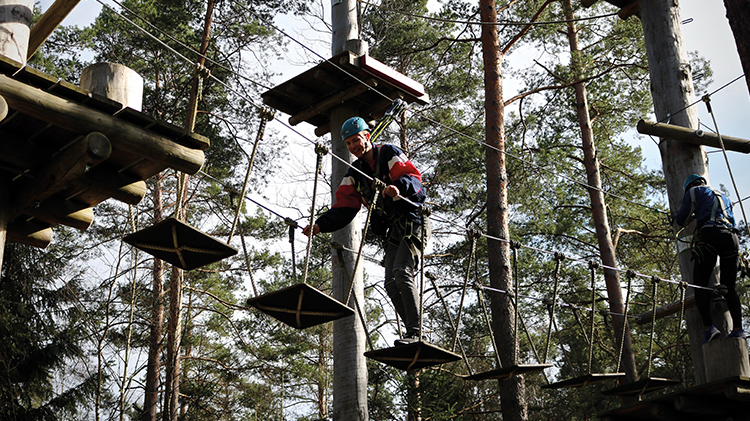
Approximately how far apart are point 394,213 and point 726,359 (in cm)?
250

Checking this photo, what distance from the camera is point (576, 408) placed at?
588 inches

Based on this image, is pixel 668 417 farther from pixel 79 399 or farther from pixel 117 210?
pixel 117 210

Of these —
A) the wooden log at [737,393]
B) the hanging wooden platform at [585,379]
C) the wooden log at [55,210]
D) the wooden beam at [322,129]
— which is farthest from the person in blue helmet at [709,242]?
the wooden log at [55,210]

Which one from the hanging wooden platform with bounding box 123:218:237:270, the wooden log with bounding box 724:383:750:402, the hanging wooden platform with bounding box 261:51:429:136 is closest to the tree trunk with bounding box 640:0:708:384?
the wooden log with bounding box 724:383:750:402

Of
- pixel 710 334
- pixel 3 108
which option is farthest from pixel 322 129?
pixel 710 334

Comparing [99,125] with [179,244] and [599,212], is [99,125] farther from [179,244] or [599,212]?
[599,212]

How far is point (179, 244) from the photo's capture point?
4.13 meters

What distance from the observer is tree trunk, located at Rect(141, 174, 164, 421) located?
1186cm

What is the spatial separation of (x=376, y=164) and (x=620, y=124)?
11.3m

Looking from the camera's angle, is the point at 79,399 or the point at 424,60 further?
the point at 424,60

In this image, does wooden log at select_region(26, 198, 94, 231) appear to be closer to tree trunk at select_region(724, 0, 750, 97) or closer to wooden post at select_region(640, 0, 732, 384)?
tree trunk at select_region(724, 0, 750, 97)

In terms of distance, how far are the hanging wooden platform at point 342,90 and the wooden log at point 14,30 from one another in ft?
6.84

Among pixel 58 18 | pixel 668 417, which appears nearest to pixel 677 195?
pixel 668 417

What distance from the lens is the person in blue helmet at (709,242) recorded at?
17.3 ft
